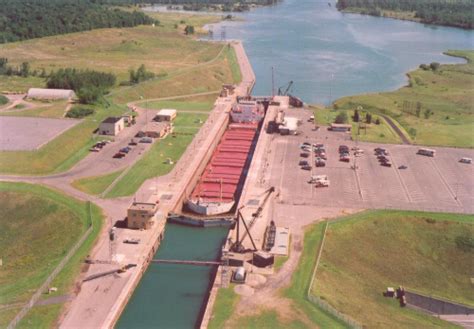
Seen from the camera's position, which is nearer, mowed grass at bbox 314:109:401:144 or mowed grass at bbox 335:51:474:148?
mowed grass at bbox 314:109:401:144

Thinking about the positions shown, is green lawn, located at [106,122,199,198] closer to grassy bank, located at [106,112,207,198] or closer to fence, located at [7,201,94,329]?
grassy bank, located at [106,112,207,198]

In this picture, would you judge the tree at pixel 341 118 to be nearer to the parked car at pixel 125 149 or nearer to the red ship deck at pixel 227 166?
the red ship deck at pixel 227 166

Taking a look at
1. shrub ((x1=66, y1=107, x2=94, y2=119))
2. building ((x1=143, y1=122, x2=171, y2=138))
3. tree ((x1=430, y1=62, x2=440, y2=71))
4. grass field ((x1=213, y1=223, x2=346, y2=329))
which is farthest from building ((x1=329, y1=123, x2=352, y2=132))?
tree ((x1=430, y1=62, x2=440, y2=71))

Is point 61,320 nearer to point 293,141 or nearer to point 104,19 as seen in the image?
point 293,141

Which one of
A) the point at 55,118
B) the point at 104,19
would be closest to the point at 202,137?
the point at 55,118

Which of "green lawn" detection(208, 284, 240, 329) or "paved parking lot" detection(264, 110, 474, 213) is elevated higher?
"paved parking lot" detection(264, 110, 474, 213)

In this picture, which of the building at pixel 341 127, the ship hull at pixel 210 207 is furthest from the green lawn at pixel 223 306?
the building at pixel 341 127
